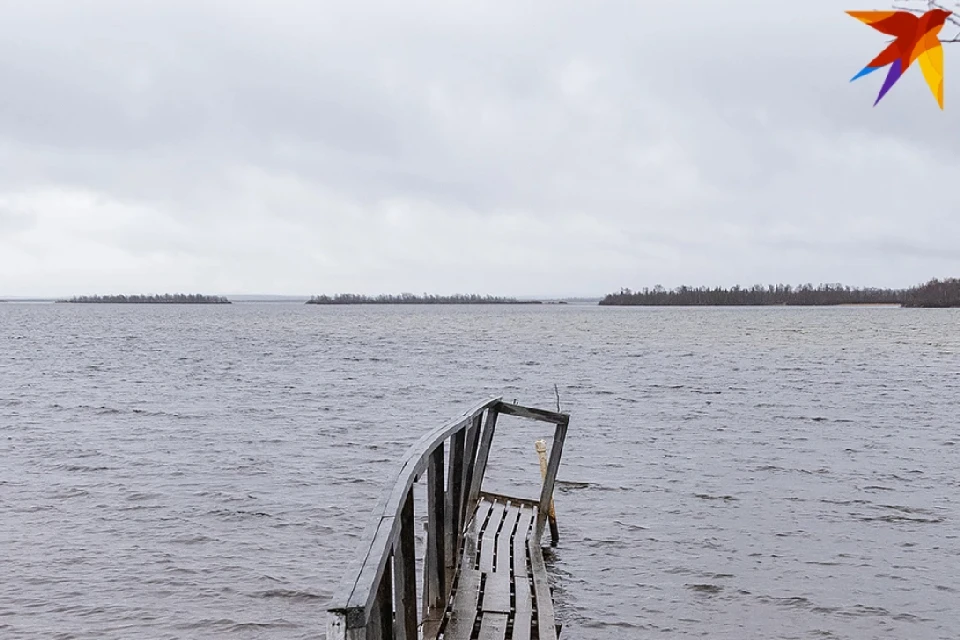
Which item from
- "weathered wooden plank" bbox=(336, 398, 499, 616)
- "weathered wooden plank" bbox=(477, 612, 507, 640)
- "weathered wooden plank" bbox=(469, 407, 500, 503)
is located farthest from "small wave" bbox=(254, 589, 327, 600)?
"weathered wooden plank" bbox=(336, 398, 499, 616)

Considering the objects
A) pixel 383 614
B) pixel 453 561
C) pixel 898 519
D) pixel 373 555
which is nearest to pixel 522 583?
pixel 453 561

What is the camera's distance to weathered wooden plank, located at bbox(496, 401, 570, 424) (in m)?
9.66

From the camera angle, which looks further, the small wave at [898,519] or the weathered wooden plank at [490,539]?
the small wave at [898,519]

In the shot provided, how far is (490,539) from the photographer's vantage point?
869 cm

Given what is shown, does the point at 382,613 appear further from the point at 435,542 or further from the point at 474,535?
the point at 474,535

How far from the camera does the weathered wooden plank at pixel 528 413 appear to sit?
31.7 feet

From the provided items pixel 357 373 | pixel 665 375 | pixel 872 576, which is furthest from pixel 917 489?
pixel 357 373

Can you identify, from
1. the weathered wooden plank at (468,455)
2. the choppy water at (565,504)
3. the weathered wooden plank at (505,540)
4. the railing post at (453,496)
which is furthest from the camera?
the choppy water at (565,504)

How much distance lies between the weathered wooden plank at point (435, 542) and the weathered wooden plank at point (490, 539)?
1.09m

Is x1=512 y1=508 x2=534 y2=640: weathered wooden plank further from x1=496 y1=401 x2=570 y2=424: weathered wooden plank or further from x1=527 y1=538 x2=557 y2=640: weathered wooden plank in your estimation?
x1=496 y1=401 x2=570 y2=424: weathered wooden plank

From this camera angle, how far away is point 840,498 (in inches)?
522

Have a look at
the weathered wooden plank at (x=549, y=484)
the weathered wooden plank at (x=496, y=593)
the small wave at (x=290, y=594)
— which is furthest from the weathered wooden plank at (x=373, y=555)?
the weathered wooden plank at (x=549, y=484)

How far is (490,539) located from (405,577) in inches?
159

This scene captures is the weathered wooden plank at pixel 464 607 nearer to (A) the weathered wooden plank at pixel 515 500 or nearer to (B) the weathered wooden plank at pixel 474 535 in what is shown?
(B) the weathered wooden plank at pixel 474 535
